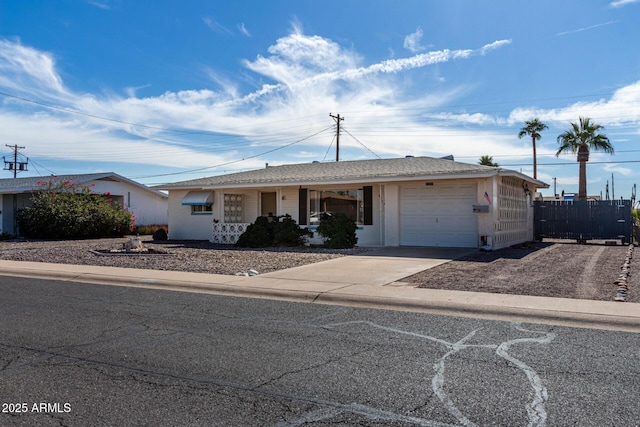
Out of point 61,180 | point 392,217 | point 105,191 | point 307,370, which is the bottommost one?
point 307,370

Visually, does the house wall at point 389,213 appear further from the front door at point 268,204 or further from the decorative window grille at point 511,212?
the front door at point 268,204

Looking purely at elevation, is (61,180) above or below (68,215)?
above

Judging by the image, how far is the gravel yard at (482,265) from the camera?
999 centimetres

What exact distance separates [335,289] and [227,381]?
494cm

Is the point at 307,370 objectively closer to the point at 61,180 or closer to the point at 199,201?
the point at 199,201

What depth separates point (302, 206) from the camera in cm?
2233

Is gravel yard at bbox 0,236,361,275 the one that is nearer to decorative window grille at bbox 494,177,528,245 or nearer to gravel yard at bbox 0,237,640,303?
gravel yard at bbox 0,237,640,303

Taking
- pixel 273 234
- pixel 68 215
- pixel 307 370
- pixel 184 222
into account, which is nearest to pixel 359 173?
pixel 273 234

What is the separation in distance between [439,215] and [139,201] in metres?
23.0

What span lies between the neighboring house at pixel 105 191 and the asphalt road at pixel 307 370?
1020 inches

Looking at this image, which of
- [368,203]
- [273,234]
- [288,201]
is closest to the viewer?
[368,203]

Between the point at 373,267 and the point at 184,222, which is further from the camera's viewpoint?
the point at 184,222

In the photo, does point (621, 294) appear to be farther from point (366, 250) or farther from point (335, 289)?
point (366, 250)

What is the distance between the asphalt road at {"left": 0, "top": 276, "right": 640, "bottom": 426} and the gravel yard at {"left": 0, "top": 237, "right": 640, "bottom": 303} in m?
2.85
